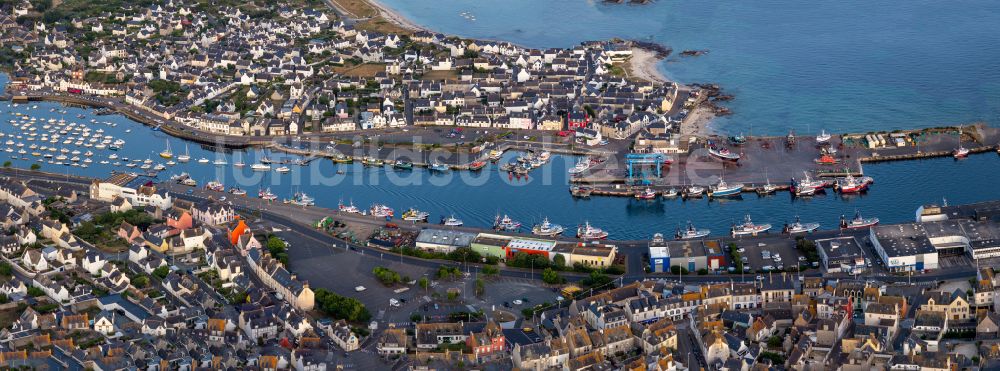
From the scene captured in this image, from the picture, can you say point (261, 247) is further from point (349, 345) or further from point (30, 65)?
point (30, 65)

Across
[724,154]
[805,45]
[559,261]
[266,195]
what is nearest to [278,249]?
[266,195]

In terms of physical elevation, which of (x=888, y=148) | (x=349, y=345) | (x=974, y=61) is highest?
(x=974, y=61)

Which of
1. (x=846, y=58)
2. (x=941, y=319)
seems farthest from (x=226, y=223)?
(x=846, y=58)

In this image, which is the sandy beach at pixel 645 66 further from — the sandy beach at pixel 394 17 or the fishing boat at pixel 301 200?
the fishing boat at pixel 301 200

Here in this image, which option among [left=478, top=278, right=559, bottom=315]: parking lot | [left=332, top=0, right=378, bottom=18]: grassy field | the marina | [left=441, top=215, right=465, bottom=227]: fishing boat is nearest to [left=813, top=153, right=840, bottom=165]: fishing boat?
the marina

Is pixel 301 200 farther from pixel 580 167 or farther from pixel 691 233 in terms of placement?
pixel 691 233

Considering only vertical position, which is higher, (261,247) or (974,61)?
(974,61)

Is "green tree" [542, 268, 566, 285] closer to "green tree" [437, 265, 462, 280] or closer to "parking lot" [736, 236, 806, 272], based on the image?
"green tree" [437, 265, 462, 280]

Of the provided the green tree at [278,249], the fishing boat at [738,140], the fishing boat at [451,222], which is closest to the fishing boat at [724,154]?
the fishing boat at [738,140]
